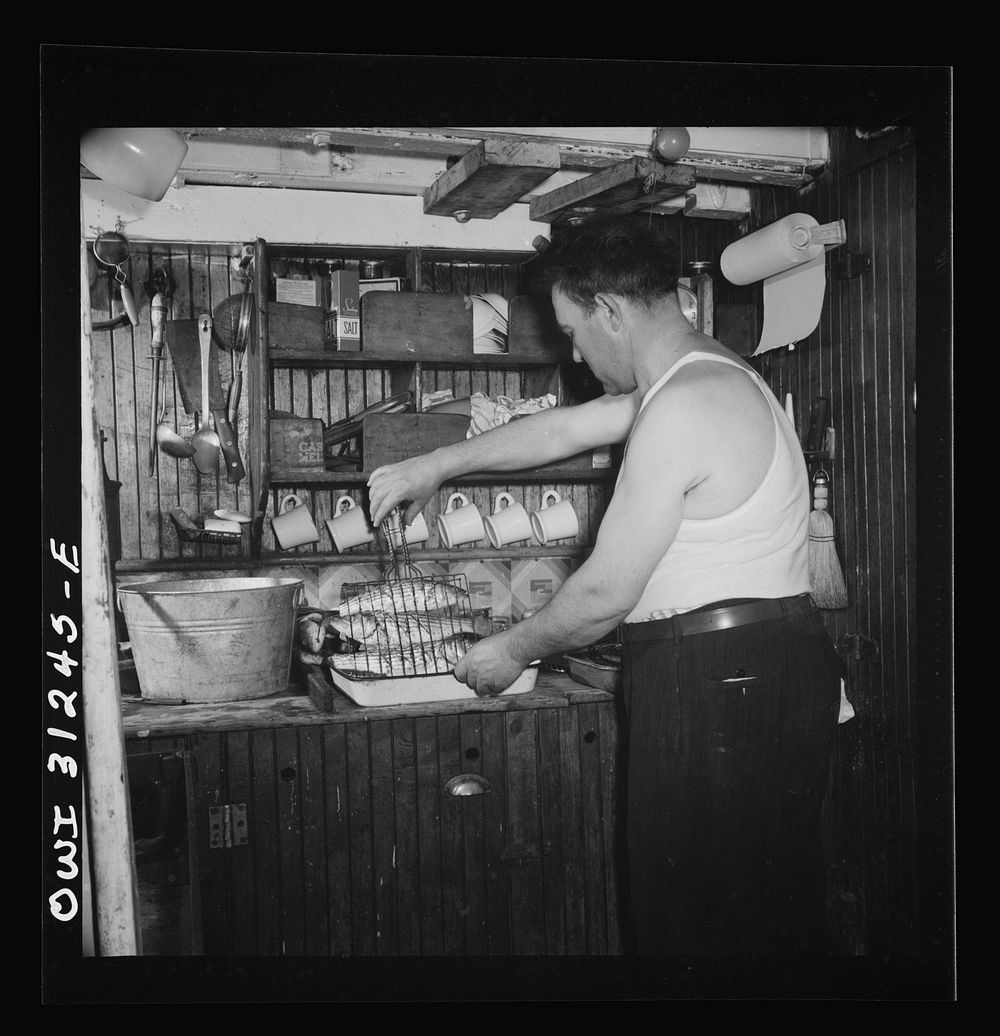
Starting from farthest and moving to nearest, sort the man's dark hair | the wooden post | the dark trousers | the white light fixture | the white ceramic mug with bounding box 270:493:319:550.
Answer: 1. the white ceramic mug with bounding box 270:493:319:550
2. the white light fixture
3. the man's dark hair
4. the dark trousers
5. the wooden post

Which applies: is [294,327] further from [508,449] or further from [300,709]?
[300,709]

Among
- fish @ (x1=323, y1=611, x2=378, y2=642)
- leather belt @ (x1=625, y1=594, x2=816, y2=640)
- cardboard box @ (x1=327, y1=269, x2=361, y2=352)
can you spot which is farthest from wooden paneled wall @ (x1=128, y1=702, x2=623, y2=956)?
cardboard box @ (x1=327, y1=269, x2=361, y2=352)

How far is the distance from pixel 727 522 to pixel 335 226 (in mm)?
1442

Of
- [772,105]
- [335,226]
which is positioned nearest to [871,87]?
[772,105]

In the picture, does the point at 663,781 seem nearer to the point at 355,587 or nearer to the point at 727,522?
the point at 727,522

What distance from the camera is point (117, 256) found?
2496 millimetres

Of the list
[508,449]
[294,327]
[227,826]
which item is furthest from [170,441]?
[227,826]

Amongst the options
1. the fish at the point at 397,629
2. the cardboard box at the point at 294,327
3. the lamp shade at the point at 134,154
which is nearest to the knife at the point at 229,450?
the cardboard box at the point at 294,327

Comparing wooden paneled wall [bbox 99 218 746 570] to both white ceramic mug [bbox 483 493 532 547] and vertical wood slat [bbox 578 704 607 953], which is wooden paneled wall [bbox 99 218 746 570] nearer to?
white ceramic mug [bbox 483 493 532 547]

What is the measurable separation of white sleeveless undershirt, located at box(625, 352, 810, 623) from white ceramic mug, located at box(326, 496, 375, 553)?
1025 millimetres

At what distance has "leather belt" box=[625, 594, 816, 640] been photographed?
6.15 feet

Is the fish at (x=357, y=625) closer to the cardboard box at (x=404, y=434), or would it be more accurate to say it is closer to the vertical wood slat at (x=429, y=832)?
the vertical wood slat at (x=429, y=832)

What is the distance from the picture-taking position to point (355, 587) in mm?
2684

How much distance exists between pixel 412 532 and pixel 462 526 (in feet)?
0.49
